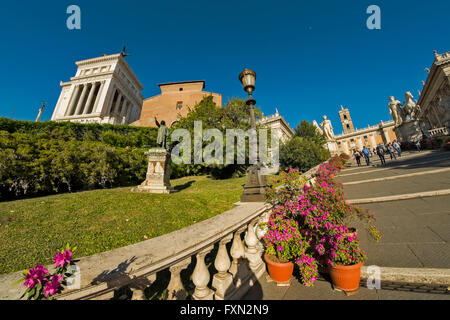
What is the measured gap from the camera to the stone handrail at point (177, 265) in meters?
1.10

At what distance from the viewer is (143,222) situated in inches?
159

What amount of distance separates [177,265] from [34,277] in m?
1.01

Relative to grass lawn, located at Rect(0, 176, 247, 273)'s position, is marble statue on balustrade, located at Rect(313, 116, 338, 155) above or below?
above

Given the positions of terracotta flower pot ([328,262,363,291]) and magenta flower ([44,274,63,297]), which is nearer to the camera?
magenta flower ([44,274,63,297])

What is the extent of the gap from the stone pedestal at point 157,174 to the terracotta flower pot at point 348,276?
6.85 meters

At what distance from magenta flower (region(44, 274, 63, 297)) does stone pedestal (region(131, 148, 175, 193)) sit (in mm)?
6807

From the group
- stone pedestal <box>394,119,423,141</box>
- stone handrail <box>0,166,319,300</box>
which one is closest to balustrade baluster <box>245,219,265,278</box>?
stone handrail <box>0,166,319,300</box>

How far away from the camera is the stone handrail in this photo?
1104mm

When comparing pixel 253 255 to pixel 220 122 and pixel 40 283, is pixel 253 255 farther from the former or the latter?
pixel 220 122

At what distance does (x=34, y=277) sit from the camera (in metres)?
0.81

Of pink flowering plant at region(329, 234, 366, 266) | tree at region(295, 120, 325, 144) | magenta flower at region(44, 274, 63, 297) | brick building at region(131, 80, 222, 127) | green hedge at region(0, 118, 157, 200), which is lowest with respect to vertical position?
pink flowering plant at region(329, 234, 366, 266)

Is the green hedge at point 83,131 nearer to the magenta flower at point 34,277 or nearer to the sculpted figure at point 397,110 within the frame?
the magenta flower at point 34,277

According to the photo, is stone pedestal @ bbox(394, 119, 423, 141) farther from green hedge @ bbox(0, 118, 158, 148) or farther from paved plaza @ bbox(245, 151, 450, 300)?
green hedge @ bbox(0, 118, 158, 148)
